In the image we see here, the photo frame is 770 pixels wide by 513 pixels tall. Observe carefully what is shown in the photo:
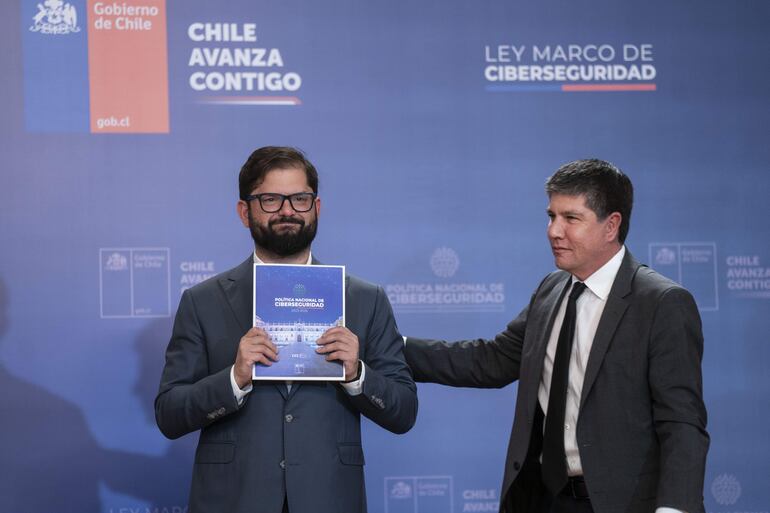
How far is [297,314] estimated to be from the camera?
2717 millimetres

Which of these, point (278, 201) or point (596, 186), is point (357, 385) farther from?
point (596, 186)

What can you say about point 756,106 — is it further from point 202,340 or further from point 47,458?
point 47,458

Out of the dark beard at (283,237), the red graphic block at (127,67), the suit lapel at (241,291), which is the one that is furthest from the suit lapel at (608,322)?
the red graphic block at (127,67)

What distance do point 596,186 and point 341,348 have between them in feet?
3.44

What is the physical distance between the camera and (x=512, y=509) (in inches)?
122

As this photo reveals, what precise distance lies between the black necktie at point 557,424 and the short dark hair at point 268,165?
1.01 m

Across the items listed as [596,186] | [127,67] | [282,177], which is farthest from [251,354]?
[127,67]

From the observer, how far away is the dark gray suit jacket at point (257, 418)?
107 inches

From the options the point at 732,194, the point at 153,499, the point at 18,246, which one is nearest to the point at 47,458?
the point at 153,499

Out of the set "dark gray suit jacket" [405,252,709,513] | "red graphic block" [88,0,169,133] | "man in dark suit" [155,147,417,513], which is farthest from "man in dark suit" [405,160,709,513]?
"red graphic block" [88,0,169,133]

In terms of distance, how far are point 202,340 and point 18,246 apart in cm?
191

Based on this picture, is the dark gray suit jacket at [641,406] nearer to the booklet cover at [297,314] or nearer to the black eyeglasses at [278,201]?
the booklet cover at [297,314]

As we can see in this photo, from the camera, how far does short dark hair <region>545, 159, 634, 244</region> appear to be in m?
3.00

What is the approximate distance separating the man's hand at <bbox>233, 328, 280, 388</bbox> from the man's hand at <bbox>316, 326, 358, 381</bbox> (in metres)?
0.15
